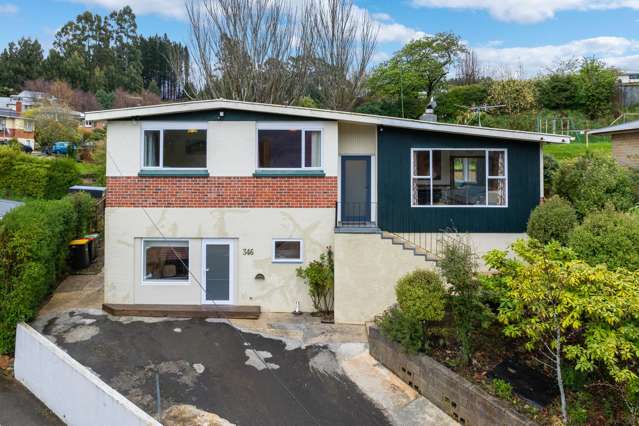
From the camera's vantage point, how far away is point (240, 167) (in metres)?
11.5

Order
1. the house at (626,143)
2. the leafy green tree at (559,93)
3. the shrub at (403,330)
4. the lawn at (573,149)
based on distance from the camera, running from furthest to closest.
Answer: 1. the leafy green tree at (559,93)
2. the lawn at (573,149)
3. the house at (626,143)
4. the shrub at (403,330)

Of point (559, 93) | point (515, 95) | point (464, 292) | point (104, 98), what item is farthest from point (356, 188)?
point (104, 98)

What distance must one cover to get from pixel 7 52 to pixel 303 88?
6445cm

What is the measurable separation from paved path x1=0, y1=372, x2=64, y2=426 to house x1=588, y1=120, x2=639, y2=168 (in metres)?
19.8

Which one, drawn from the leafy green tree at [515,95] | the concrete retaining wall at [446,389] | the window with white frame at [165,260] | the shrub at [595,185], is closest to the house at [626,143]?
the shrub at [595,185]

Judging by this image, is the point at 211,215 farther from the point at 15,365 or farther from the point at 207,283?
the point at 15,365

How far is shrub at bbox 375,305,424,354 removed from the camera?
7965 mm

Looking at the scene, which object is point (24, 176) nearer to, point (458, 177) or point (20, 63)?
point (458, 177)

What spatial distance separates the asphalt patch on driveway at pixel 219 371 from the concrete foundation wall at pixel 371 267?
185 centimetres

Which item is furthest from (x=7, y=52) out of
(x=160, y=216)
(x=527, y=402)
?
(x=527, y=402)

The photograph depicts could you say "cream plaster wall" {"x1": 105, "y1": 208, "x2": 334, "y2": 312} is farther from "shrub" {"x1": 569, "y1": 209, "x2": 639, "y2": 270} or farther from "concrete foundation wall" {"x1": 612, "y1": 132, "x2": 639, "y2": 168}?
"concrete foundation wall" {"x1": 612, "y1": 132, "x2": 639, "y2": 168}

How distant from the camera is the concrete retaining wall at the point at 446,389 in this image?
6223mm

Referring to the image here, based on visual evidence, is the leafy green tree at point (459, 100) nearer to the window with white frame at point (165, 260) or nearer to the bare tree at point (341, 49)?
the bare tree at point (341, 49)

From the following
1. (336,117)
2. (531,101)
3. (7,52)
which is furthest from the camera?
(7,52)
